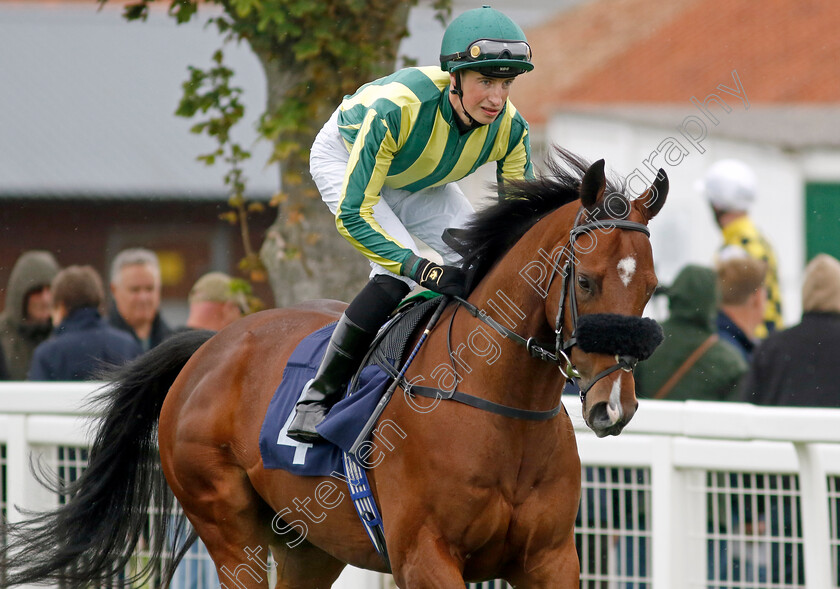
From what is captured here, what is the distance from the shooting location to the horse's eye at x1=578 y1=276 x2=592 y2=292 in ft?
9.47

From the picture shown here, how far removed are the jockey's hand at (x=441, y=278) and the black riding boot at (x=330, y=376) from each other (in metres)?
0.31

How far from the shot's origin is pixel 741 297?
19.9ft

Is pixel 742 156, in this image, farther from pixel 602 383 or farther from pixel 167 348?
pixel 602 383

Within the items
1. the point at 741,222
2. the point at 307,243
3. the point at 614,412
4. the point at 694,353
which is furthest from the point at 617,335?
the point at 741,222

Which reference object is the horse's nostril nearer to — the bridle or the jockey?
the bridle

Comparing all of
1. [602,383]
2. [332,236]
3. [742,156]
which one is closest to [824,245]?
[742,156]

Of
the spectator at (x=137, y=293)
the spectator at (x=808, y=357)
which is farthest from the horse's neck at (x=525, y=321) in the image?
the spectator at (x=137, y=293)

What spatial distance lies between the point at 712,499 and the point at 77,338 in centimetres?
330

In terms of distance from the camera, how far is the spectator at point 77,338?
18.7ft

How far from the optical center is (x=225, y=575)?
13.2ft

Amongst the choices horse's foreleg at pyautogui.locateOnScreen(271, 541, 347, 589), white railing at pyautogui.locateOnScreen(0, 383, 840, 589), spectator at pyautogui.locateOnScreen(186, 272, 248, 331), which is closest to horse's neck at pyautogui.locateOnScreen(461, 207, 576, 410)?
white railing at pyautogui.locateOnScreen(0, 383, 840, 589)

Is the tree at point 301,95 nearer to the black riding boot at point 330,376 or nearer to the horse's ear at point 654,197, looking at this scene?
the black riding boot at point 330,376

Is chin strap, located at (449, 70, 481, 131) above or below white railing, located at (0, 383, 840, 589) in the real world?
above

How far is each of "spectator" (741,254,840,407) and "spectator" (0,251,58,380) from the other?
155 inches
